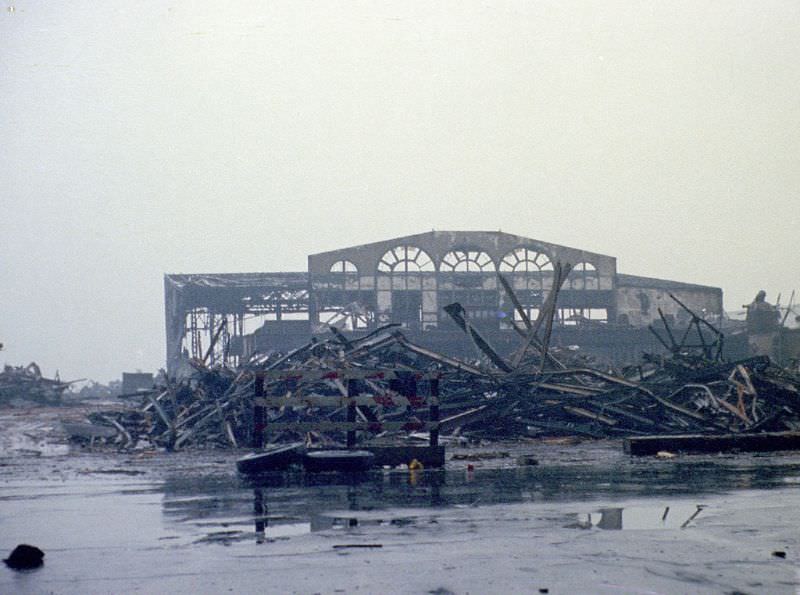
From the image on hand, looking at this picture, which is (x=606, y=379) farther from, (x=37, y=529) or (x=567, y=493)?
(x=37, y=529)

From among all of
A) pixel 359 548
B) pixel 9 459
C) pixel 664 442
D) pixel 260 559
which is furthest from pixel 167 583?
pixel 9 459

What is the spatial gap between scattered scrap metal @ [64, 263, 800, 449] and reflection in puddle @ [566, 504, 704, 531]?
1153 cm

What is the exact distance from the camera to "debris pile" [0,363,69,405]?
163ft

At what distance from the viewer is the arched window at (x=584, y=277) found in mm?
57531

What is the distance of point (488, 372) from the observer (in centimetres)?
2431

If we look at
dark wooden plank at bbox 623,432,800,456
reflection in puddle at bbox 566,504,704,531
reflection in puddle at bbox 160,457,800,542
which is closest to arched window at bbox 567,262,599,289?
dark wooden plank at bbox 623,432,800,456

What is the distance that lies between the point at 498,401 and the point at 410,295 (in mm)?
32107

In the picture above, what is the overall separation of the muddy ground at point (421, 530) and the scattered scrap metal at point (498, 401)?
21.7 feet

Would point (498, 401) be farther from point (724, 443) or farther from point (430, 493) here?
point (430, 493)

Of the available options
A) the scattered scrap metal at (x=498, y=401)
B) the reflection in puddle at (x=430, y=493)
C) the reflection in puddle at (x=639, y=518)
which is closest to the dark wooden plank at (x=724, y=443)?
the reflection in puddle at (x=430, y=493)

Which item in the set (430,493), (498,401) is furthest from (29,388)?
(430,493)

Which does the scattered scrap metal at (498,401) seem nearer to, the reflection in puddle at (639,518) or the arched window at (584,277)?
the reflection in puddle at (639,518)

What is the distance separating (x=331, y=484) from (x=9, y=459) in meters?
9.14

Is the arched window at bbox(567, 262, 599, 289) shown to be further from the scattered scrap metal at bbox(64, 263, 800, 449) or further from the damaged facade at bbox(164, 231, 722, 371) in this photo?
the scattered scrap metal at bbox(64, 263, 800, 449)
